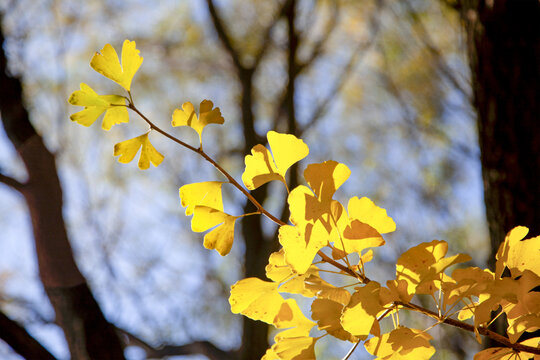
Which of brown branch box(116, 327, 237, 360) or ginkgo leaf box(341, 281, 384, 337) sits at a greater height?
ginkgo leaf box(341, 281, 384, 337)

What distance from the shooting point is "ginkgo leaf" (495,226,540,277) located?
0.76 ft

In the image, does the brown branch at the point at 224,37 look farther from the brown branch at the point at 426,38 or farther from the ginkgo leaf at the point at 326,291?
the ginkgo leaf at the point at 326,291

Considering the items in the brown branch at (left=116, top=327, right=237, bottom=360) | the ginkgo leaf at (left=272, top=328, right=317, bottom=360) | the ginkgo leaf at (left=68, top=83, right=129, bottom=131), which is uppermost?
the ginkgo leaf at (left=68, top=83, right=129, bottom=131)

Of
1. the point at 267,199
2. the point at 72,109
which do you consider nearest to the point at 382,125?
the point at 267,199

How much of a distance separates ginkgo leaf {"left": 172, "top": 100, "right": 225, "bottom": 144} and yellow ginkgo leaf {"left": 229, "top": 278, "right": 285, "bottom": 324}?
8 centimetres

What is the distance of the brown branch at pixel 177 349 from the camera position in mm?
1346

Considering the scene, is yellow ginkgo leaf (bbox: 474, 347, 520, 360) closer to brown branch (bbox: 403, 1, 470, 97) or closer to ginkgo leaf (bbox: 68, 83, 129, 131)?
ginkgo leaf (bbox: 68, 83, 129, 131)

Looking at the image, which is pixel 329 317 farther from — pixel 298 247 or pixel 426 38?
pixel 426 38

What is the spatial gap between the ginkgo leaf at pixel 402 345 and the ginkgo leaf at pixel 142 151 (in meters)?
0.15

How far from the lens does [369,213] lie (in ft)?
0.71

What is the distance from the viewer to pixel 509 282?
0.20m

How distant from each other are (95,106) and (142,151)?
0.03 m

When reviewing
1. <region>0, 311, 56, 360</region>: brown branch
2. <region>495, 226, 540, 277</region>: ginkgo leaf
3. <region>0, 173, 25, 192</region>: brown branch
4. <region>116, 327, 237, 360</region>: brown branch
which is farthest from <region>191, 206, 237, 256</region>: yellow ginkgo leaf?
<region>116, 327, 237, 360</region>: brown branch

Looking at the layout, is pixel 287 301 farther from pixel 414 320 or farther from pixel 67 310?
pixel 414 320
